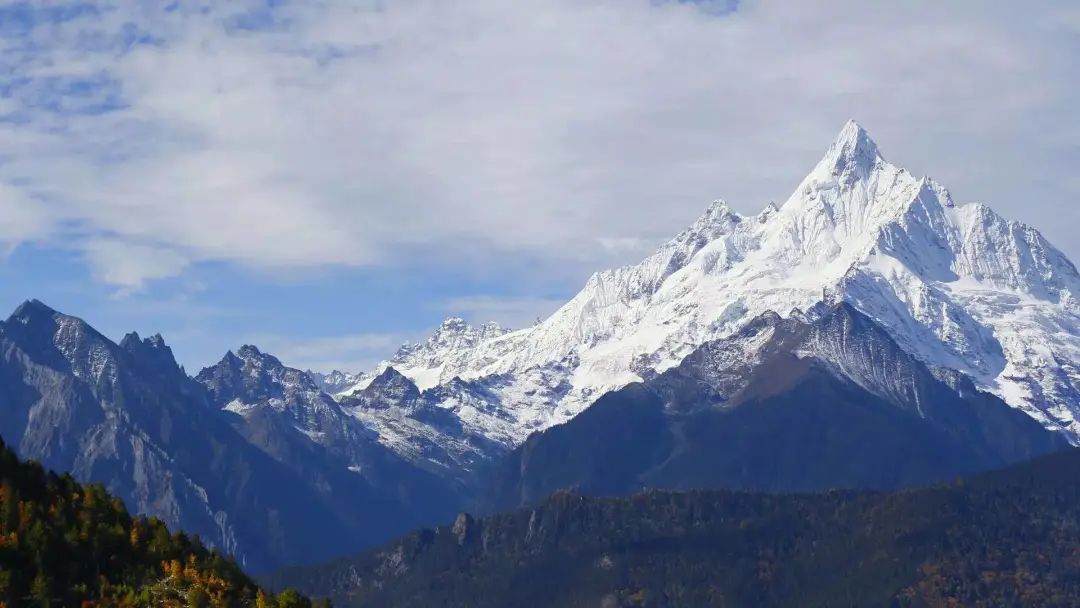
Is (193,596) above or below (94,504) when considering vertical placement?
below

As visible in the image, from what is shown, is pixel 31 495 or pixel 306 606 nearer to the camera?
pixel 306 606

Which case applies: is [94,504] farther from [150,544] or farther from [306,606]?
[306,606]

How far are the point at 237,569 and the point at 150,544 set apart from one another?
15533 mm

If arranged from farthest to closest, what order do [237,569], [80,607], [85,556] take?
[237,569], [85,556], [80,607]

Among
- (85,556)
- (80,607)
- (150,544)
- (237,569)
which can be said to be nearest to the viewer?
(80,607)

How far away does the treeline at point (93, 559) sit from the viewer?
159 m

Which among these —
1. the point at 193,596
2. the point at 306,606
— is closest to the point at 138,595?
the point at 193,596

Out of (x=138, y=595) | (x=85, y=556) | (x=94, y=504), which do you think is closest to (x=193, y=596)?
(x=138, y=595)

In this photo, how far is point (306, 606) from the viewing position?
176500 millimetres

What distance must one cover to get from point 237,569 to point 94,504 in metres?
17.0

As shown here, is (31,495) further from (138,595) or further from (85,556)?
(138,595)

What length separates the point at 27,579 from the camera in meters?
159

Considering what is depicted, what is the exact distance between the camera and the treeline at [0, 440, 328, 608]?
159 m

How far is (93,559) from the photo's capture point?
17125cm
